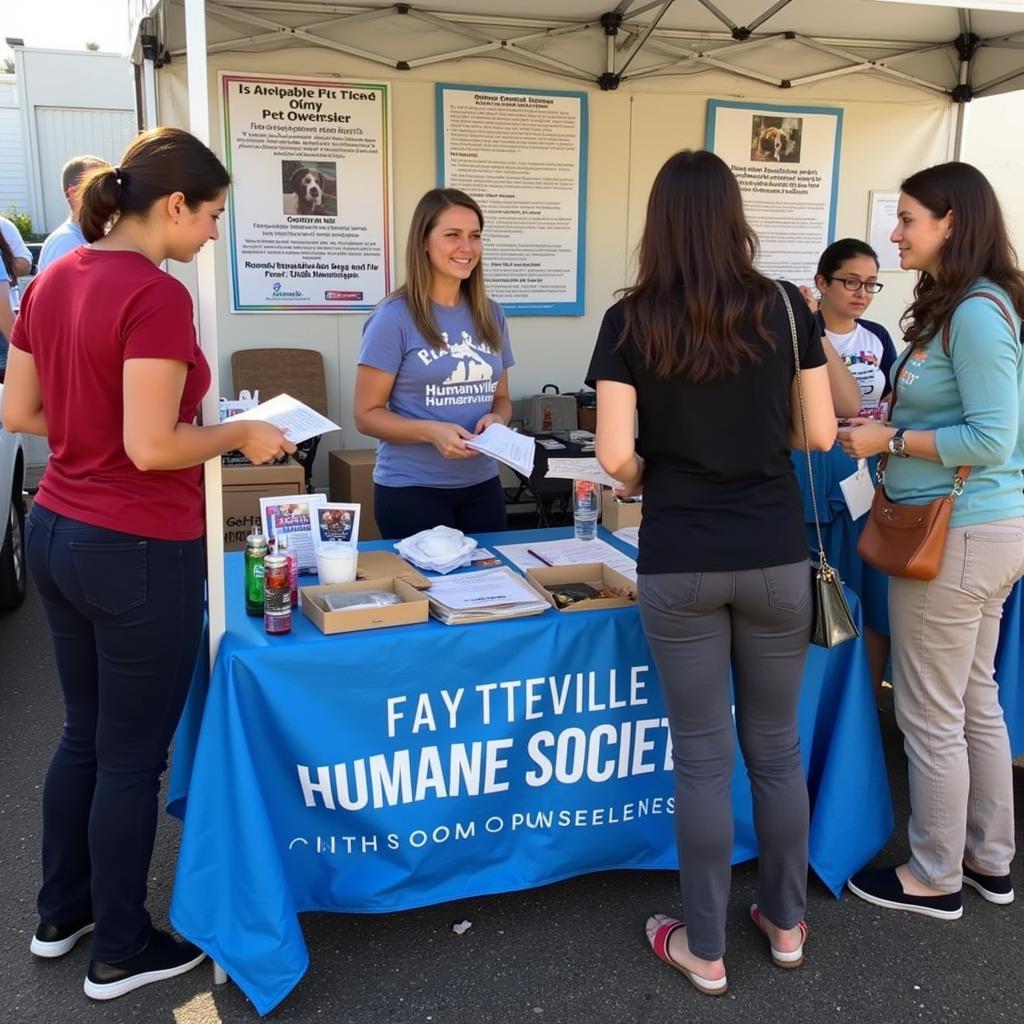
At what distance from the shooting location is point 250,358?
4.90 m

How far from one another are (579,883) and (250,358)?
11.5 feet

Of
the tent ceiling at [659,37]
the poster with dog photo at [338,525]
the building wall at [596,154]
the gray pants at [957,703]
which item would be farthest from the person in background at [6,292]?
the gray pants at [957,703]

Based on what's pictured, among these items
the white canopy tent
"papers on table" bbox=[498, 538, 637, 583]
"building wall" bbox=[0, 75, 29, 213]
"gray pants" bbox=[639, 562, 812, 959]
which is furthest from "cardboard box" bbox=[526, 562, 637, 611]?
"building wall" bbox=[0, 75, 29, 213]

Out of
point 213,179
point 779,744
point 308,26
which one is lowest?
point 779,744

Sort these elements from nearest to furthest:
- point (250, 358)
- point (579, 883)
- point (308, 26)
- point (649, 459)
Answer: point (649, 459) → point (579, 883) → point (308, 26) → point (250, 358)

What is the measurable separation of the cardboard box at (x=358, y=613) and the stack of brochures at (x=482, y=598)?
48 millimetres

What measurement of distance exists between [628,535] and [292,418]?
3.76 ft

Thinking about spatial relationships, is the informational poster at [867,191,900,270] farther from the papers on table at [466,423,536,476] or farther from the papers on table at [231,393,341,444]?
the papers on table at [231,393,341,444]

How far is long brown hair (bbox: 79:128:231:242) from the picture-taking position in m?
1.54

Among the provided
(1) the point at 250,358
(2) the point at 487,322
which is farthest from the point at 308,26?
(2) the point at 487,322

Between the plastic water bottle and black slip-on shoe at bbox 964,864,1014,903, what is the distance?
1.22m

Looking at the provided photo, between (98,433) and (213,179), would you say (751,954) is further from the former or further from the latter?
(213,179)

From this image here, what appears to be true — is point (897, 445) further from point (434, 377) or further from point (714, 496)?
point (434, 377)

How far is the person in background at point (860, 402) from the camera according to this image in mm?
2586
